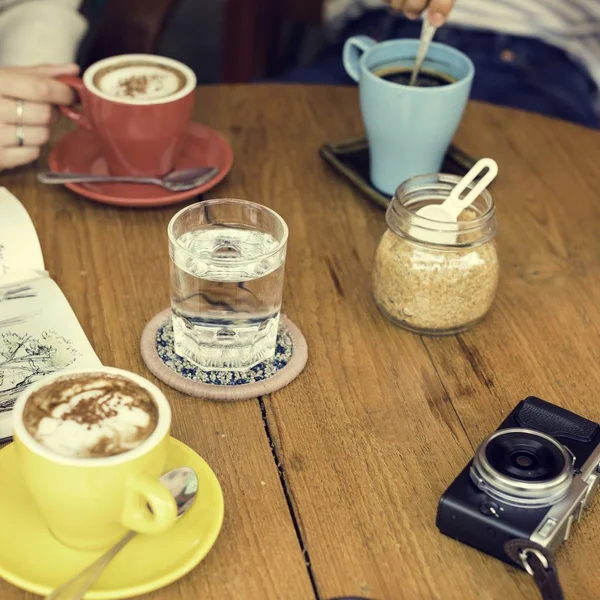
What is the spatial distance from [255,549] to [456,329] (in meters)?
0.34

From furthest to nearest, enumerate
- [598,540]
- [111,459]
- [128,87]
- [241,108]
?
1. [241,108]
2. [128,87]
3. [598,540]
4. [111,459]

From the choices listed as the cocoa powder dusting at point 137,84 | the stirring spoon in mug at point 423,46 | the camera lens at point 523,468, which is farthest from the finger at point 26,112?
the camera lens at point 523,468

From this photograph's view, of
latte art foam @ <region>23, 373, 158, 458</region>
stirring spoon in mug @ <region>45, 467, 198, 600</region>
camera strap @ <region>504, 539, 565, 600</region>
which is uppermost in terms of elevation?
latte art foam @ <region>23, 373, 158, 458</region>

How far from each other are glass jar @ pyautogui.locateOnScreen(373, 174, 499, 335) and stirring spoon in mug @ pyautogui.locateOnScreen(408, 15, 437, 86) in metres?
0.23

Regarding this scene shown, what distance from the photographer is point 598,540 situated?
685mm

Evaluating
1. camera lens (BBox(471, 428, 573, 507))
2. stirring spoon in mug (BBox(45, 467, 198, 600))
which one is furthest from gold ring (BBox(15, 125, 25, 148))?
camera lens (BBox(471, 428, 573, 507))

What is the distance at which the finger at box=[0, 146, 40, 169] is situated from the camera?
106cm

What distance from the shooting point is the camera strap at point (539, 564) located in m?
0.62

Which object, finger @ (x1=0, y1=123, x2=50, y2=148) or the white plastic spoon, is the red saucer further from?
the white plastic spoon

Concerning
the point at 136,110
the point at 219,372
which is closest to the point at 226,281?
the point at 219,372

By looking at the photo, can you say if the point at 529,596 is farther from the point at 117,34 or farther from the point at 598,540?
the point at 117,34

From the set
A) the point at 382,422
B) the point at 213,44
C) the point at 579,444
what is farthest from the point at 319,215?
the point at 213,44

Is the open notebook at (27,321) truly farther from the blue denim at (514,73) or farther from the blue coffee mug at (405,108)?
the blue denim at (514,73)

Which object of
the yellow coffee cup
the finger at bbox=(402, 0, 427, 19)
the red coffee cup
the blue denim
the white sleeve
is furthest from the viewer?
the blue denim
